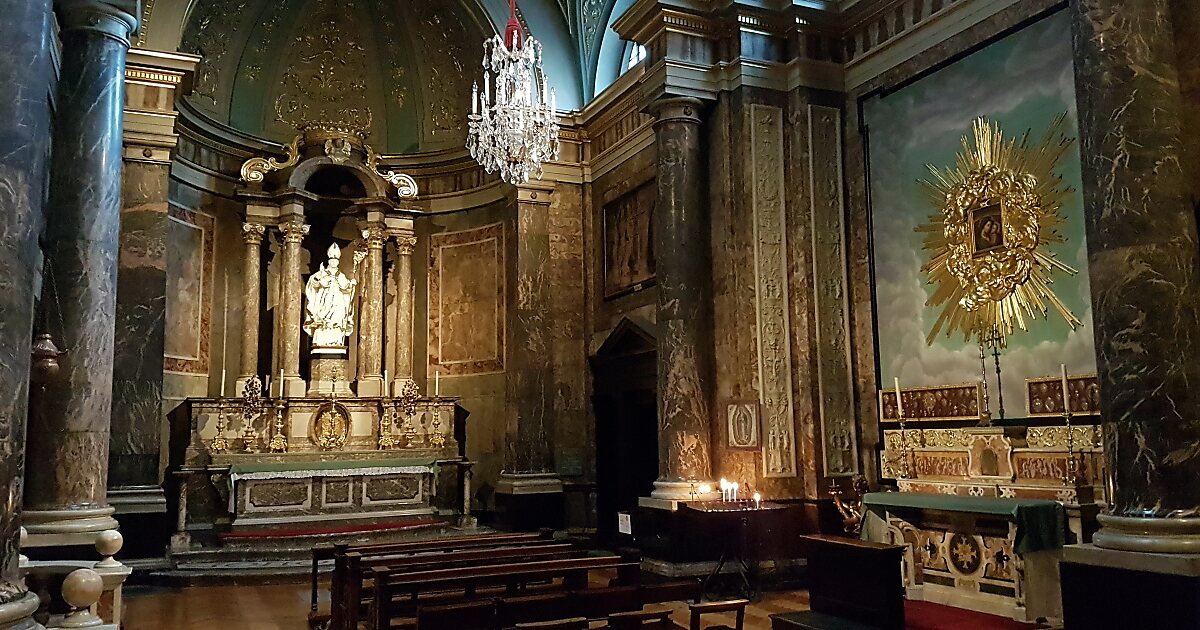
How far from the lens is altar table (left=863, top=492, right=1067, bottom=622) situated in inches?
253

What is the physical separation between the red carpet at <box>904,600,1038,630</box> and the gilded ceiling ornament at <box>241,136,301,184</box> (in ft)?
30.9

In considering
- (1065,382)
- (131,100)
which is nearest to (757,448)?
(1065,382)

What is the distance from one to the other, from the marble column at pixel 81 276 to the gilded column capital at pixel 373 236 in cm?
573

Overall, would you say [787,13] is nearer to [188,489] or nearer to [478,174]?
[478,174]

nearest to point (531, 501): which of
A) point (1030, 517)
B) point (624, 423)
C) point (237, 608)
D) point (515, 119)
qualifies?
point (624, 423)

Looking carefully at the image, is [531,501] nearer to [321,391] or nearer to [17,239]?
[321,391]

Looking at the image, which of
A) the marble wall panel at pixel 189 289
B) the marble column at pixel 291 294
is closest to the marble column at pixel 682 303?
the marble column at pixel 291 294

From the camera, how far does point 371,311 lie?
42.2 feet

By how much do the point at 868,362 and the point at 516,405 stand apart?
501 cm

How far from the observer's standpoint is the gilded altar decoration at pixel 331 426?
39.2 ft

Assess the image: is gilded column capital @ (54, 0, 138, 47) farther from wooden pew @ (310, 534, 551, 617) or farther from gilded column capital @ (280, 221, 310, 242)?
gilded column capital @ (280, 221, 310, 242)

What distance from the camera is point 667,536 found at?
8.84 meters

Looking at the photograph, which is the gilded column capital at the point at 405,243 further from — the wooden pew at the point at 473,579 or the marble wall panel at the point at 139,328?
the wooden pew at the point at 473,579

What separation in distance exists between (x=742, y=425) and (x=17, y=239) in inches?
247
